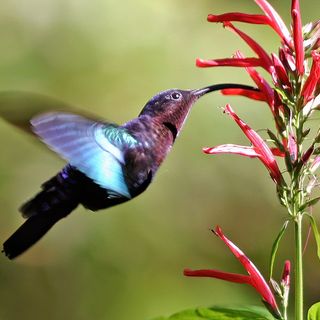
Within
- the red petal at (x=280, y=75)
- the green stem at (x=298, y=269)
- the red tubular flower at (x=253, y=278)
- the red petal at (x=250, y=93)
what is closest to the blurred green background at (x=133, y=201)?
the red petal at (x=250, y=93)

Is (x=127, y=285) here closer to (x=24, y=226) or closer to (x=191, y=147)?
(x=191, y=147)

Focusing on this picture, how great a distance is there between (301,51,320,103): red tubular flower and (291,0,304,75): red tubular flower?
0.07 ft

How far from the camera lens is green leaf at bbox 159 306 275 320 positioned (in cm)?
165

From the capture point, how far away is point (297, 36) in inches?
62.8

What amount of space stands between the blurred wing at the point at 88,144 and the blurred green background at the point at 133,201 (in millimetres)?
1465

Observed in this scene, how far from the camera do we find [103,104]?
3.62 metres

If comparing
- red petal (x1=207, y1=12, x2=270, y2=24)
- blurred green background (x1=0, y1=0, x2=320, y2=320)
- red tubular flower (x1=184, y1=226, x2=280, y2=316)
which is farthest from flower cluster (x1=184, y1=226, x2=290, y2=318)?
blurred green background (x1=0, y1=0, x2=320, y2=320)

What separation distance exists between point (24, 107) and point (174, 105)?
12.9 inches

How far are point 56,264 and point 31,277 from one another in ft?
0.60

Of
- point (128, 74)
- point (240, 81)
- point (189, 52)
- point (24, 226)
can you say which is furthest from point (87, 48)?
point (24, 226)

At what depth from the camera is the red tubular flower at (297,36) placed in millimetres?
1587

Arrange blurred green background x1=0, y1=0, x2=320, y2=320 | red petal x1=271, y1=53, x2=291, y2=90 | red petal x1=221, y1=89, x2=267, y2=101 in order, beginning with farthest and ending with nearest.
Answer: blurred green background x1=0, y1=0, x2=320, y2=320 → red petal x1=221, y1=89, x2=267, y2=101 → red petal x1=271, y1=53, x2=291, y2=90

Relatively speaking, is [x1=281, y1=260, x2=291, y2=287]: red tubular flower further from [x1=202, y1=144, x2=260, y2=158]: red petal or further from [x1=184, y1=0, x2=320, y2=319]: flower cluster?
[x1=202, y1=144, x2=260, y2=158]: red petal

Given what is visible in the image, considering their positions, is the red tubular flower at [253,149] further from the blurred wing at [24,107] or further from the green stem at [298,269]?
the blurred wing at [24,107]
